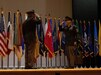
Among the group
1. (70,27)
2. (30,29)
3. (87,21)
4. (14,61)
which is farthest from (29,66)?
(87,21)

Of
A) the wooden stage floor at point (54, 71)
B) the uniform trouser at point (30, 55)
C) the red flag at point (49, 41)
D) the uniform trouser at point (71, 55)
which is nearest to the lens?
the wooden stage floor at point (54, 71)

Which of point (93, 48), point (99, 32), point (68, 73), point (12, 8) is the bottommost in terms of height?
point (68, 73)

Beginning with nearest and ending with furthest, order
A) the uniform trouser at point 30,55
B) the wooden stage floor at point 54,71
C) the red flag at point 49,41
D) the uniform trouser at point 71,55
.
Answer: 1. the wooden stage floor at point 54,71
2. the uniform trouser at point 30,55
3. the uniform trouser at point 71,55
4. the red flag at point 49,41

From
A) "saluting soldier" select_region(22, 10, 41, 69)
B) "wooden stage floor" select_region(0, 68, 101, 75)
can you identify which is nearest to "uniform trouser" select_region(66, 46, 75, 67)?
"wooden stage floor" select_region(0, 68, 101, 75)

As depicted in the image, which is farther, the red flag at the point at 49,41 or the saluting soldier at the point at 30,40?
the red flag at the point at 49,41

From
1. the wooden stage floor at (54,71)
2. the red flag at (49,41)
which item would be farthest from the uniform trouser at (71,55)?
the red flag at (49,41)

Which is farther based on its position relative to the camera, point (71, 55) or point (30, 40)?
point (71, 55)

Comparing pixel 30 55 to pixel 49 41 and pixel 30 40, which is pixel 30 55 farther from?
pixel 49 41

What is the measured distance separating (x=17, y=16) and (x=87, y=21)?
198 centimetres

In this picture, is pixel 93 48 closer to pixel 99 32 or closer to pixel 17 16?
pixel 99 32

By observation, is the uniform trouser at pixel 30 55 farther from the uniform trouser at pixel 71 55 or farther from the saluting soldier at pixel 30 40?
the uniform trouser at pixel 71 55

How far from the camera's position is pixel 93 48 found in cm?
638

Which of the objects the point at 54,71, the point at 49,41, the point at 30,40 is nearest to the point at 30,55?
the point at 30,40

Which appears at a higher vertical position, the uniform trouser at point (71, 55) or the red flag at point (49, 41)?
the red flag at point (49, 41)
